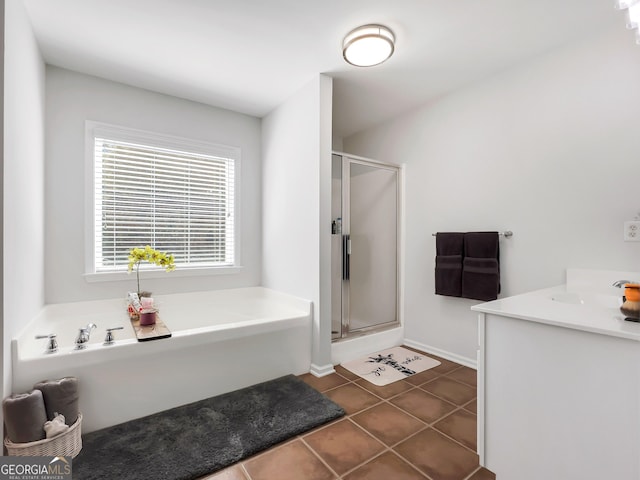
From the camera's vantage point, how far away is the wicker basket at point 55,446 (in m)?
1.40

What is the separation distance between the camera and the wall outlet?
1.78 metres

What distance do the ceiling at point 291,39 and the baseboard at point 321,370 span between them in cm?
242

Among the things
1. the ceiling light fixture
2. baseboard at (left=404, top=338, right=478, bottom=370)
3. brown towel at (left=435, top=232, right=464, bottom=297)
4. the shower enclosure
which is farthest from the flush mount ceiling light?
baseboard at (left=404, top=338, right=478, bottom=370)

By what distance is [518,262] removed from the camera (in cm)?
235

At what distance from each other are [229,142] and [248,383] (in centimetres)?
239

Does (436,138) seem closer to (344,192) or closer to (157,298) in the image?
(344,192)

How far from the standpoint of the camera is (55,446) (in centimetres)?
147

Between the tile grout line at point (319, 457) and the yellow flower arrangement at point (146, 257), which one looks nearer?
the tile grout line at point (319, 457)

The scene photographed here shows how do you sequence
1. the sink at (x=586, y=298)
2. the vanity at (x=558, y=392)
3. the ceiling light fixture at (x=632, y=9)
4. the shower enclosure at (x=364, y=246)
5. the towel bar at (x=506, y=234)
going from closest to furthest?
the vanity at (x=558, y=392) → the ceiling light fixture at (x=632, y=9) → the sink at (x=586, y=298) → the towel bar at (x=506, y=234) → the shower enclosure at (x=364, y=246)

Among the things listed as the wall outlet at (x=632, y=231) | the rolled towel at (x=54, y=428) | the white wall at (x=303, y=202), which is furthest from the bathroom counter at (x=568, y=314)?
the rolled towel at (x=54, y=428)

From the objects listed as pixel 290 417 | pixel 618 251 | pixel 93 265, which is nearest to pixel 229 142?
pixel 93 265

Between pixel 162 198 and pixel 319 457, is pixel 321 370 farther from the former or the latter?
pixel 162 198

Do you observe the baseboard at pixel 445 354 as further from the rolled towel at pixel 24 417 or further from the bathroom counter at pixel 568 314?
the rolled towel at pixel 24 417

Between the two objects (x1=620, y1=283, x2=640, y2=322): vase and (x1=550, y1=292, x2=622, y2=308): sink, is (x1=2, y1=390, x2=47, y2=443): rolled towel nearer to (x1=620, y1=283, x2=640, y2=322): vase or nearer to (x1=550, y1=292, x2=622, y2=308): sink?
(x1=620, y1=283, x2=640, y2=322): vase
